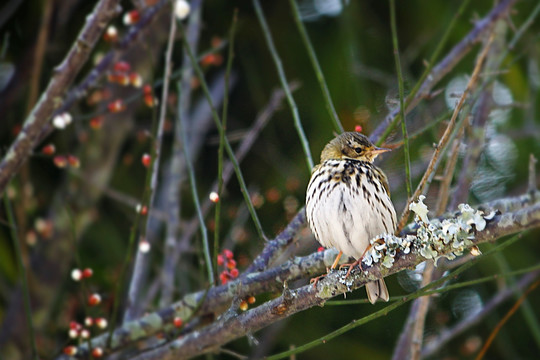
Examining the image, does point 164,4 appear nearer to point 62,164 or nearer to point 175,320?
point 62,164

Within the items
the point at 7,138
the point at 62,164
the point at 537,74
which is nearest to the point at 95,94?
the point at 7,138

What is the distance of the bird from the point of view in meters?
3.09

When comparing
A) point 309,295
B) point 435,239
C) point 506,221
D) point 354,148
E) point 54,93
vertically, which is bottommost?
point 354,148

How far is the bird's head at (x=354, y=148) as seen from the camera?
3395 millimetres

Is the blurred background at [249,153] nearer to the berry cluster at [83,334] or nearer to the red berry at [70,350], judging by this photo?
the berry cluster at [83,334]

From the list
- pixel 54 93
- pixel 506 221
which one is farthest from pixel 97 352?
pixel 506 221

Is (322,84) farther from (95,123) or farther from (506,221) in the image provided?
(95,123)

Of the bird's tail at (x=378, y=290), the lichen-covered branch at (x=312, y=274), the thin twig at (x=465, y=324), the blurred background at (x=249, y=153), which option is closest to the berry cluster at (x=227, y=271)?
the lichen-covered branch at (x=312, y=274)

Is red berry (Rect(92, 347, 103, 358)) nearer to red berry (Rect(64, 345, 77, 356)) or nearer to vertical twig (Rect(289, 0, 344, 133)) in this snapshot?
red berry (Rect(64, 345, 77, 356))

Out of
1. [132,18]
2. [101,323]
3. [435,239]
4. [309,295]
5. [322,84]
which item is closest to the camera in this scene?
[435,239]

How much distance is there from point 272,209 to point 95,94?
1.31 meters

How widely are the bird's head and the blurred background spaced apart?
2.01 feet

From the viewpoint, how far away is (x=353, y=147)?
3.43 metres

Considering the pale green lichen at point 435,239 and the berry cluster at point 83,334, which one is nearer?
the pale green lichen at point 435,239
